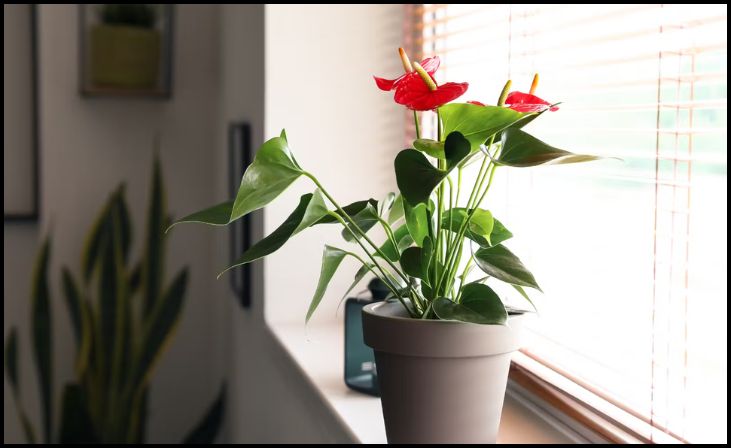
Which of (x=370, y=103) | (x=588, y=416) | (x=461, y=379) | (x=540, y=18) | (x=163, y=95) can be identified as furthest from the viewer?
(x=163, y=95)

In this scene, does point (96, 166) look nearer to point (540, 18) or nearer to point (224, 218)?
point (540, 18)

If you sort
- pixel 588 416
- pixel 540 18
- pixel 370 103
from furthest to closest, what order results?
pixel 370 103
pixel 540 18
pixel 588 416

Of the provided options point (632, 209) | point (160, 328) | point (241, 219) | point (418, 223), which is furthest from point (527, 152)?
point (160, 328)

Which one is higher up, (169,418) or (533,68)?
(533,68)

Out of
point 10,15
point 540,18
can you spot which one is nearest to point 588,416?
point 540,18

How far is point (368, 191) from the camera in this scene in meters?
1.57

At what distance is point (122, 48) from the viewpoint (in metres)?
2.06

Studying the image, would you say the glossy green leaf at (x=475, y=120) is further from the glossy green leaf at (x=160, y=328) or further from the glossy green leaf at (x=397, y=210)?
the glossy green leaf at (x=160, y=328)

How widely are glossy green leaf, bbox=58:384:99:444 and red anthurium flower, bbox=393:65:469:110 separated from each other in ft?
5.19

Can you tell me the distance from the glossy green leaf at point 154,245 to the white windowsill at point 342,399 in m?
0.61

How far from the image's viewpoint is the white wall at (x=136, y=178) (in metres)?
2.14

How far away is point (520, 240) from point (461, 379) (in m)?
0.51

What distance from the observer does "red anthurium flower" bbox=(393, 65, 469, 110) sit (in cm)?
59

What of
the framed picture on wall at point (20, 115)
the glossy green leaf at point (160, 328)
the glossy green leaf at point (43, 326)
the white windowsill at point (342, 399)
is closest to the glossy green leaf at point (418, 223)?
the white windowsill at point (342, 399)
